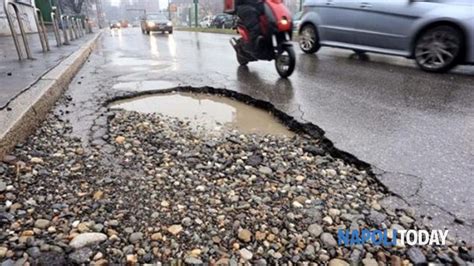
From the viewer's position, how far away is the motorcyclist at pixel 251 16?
5510 millimetres

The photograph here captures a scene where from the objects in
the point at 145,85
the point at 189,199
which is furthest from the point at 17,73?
the point at 189,199

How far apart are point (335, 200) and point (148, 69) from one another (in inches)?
210

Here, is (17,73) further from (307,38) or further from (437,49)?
(437,49)

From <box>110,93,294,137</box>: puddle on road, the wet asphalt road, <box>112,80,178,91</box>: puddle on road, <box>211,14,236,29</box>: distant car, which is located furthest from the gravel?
<box>211,14,236,29</box>: distant car

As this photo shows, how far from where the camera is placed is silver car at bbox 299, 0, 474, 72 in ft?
17.3

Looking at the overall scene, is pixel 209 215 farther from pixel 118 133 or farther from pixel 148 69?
pixel 148 69

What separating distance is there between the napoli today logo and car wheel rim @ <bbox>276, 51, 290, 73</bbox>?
3951 millimetres

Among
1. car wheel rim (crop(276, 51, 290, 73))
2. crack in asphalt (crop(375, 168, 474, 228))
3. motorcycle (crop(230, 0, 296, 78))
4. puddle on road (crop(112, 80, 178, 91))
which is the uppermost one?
motorcycle (crop(230, 0, 296, 78))

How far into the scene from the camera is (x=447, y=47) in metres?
5.41

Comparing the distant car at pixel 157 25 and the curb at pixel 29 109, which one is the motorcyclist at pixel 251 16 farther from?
the distant car at pixel 157 25

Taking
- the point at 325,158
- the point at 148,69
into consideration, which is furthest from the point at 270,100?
the point at 148,69

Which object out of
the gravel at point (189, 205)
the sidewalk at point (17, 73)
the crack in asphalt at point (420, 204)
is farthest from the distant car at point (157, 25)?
the crack in asphalt at point (420, 204)

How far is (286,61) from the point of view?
17.7 ft

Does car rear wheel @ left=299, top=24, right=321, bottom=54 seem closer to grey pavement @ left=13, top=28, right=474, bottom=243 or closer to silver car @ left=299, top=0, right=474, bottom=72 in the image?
silver car @ left=299, top=0, right=474, bottom=72
